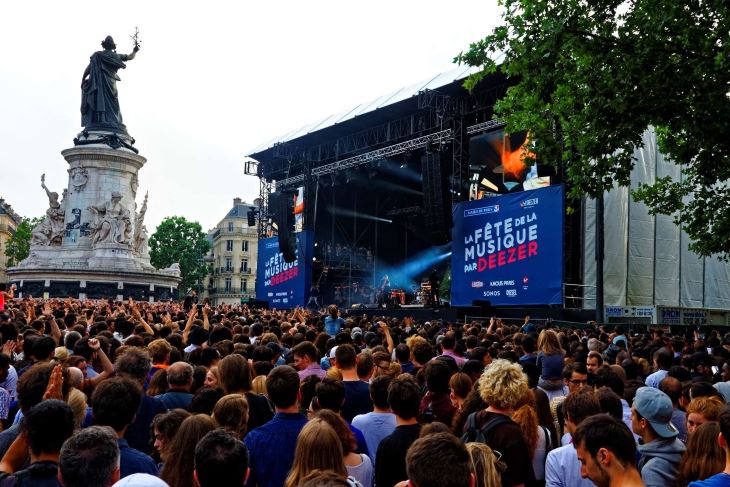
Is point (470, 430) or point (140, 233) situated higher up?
point (140, 233)

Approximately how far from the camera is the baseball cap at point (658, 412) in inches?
174

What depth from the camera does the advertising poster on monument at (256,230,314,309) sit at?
3903 cm

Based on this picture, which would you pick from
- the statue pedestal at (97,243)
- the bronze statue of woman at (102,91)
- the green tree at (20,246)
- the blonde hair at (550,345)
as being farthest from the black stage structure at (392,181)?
the green tree at (20,246)

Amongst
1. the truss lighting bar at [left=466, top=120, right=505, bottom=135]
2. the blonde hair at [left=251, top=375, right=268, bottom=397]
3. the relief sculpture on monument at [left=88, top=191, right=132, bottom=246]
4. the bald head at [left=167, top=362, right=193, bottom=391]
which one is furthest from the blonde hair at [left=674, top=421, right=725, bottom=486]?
the relief sculpture on monument at [left=88, top=191, right=132, bottom=246]

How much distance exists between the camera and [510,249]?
2697cm

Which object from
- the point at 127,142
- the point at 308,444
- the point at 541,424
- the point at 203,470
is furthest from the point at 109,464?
the point at 127,142

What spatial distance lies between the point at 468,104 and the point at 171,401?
26152mm

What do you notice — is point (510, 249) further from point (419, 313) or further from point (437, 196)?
point (419, 313)

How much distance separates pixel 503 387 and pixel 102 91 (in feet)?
157

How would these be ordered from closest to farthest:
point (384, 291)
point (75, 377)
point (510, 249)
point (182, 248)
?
point (75, 377), point (510, 249), point (384, 291), point (182, 248)

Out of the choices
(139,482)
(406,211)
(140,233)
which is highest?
(406,211)

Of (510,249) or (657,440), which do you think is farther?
(510,249)

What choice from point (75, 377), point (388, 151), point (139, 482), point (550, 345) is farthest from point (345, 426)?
point (388, 151)

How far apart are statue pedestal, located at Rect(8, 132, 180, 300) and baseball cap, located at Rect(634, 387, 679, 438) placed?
42397mm
